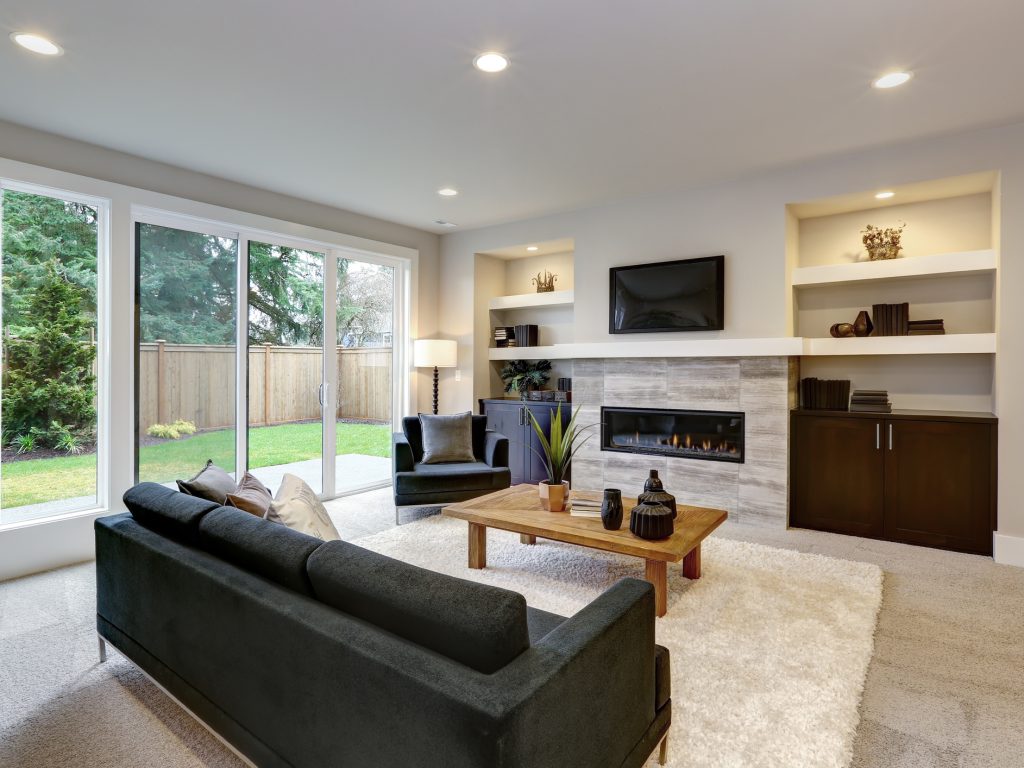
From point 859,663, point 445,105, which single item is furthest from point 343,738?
point 445,105

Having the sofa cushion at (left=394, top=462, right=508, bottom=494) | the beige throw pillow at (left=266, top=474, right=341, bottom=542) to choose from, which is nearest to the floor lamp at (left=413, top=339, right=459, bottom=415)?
the sofa cushion at (left=394, top=462, right=508, bottom=494)

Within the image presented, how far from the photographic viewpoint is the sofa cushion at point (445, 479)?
4.29 m

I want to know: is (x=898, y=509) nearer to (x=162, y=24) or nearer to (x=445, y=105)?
(x=445, y=105)

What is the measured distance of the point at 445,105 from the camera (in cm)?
312

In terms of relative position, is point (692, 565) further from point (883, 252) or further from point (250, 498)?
point (883, 252)

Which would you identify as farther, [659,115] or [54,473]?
[54,473]

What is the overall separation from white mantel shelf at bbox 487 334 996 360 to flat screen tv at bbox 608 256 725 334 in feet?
0.50

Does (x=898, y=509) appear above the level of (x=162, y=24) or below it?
below

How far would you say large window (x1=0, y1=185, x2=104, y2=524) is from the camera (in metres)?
3.42

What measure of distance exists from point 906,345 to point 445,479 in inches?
134

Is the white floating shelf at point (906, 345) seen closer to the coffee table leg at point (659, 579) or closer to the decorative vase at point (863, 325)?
the decorative vase at point (863, 325)

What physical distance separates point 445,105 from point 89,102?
1904 millimetres

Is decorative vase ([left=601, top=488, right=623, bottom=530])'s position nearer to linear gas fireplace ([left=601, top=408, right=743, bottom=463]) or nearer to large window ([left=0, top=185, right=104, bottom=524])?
linear gas fireplace ([left=601, top=408, right=743, bottom=463])

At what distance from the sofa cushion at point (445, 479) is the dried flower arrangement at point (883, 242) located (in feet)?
10.6
